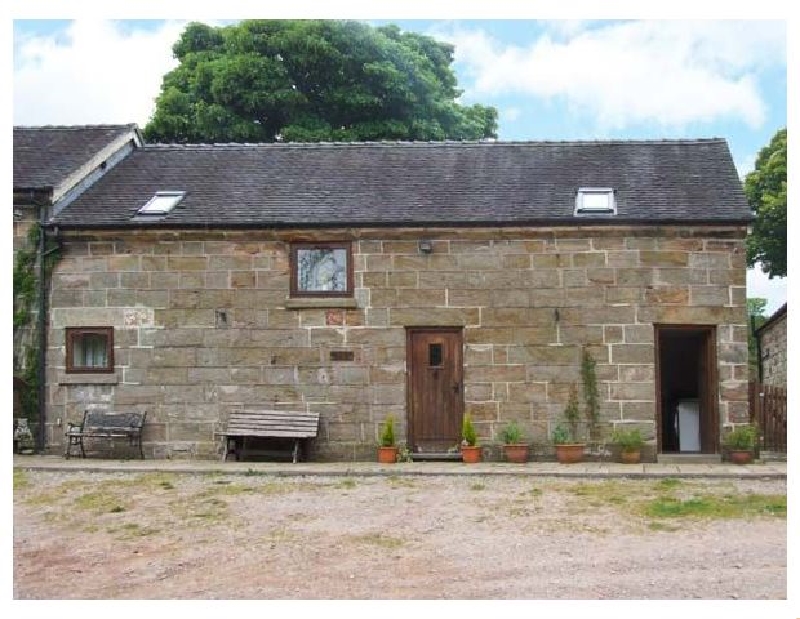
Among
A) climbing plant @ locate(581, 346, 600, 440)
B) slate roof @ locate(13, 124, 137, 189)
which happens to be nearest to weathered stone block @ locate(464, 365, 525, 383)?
climbing plant @ locate(581, 346, 600, 440)

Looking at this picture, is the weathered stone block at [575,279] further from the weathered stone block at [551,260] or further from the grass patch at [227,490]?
the grass patch at [227,490]

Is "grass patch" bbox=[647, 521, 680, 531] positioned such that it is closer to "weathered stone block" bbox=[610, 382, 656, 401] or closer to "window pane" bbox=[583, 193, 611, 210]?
"weathered stone block" bbox=[610, 382, 656, 401]

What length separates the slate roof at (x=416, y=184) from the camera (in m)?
14.0

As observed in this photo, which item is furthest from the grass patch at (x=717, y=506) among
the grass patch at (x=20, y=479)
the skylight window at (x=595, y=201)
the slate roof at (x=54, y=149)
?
the slate roof at (x=54, y=149)

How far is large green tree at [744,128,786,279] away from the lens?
22.9m

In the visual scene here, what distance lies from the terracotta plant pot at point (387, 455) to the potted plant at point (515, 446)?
1620 mm

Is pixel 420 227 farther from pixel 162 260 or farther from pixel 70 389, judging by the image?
pixel 70 389

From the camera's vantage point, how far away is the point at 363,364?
13953 mm

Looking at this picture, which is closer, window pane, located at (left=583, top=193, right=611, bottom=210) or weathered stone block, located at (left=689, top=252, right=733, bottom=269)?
weathered stone block, located at (left=689, top=252, right=733, bottom=269)

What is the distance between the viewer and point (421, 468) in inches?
508

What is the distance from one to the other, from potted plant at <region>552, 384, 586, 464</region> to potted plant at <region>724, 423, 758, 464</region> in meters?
2.11

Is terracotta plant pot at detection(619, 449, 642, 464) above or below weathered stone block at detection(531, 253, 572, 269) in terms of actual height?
below

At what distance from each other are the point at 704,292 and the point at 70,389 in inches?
382

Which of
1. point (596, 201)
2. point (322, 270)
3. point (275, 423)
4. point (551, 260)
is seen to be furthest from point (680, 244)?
point (275, 423)
